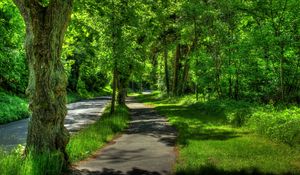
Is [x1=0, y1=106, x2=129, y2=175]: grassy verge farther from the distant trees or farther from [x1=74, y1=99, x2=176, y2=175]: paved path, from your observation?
the distant trees

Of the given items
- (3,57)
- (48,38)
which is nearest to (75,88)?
(3,57)

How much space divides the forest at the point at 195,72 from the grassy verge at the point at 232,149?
0.04m

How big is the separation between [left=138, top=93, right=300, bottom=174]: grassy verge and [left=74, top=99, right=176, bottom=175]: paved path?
0.53 m

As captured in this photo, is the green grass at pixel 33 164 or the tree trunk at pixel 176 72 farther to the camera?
the tree trunk at pixel 176 72

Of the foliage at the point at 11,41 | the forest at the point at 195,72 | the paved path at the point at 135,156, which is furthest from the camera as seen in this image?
the foliage at the point at 11,41

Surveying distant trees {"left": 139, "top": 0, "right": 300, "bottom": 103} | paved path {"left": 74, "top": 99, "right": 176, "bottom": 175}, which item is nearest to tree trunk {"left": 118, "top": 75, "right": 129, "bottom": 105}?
distant trees {"left": 139, "top": 0, "right": 300, "bottom": 103}

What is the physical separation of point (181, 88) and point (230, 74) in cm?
2489

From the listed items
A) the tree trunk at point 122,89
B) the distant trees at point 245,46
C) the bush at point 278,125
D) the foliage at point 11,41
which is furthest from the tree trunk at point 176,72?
the bush at point 278,125

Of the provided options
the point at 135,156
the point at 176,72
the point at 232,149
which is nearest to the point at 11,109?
the point at 135,156

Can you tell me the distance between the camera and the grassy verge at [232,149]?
12516mm

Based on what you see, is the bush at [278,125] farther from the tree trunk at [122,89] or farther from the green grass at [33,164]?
the tree trunk at [122,89]

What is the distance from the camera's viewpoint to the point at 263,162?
43.4ft

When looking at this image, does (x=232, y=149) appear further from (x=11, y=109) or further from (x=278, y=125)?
(x=11, y=109)

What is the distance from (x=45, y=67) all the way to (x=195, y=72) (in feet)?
89.8
